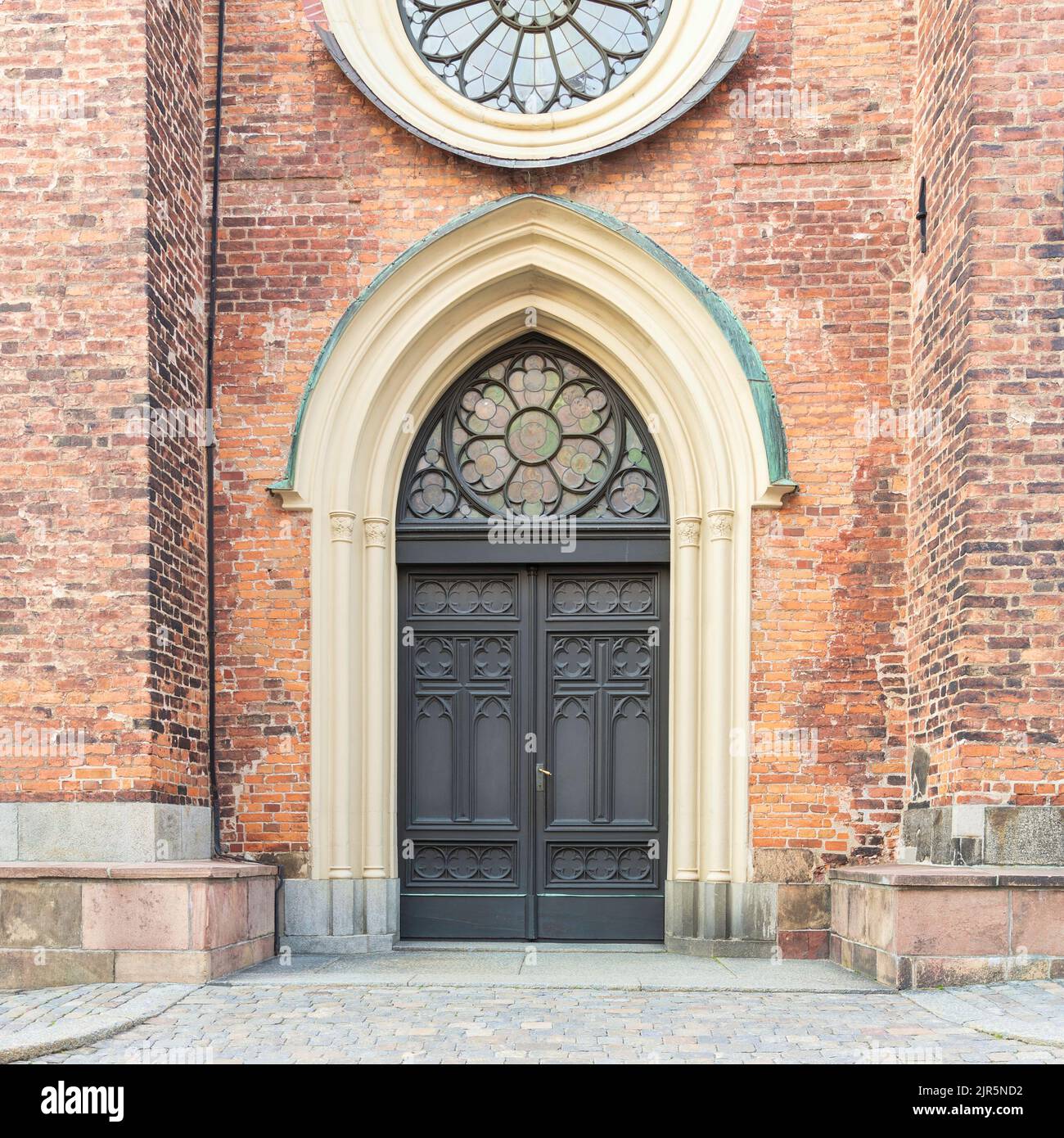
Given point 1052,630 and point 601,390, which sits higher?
point 601,390

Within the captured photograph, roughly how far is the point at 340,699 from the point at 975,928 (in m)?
4.21

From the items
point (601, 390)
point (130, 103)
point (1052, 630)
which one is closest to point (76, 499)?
point (130, 103)

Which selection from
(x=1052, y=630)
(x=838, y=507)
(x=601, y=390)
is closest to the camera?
(x=1052, y=630)

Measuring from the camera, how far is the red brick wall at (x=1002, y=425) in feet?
26.1

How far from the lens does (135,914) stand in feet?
24.4

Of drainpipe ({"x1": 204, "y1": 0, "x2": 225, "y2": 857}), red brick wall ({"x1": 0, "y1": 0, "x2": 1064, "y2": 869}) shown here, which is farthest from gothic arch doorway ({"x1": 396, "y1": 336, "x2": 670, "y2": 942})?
drainpipe ({"x1": 204, "y1": 0, "x2": 225, "y2": 857})

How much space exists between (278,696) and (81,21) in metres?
4.31

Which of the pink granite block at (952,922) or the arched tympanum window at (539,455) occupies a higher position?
the arched tympanum window at (539,455)

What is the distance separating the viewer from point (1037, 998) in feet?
22.4

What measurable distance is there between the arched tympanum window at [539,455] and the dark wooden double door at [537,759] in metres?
0.45

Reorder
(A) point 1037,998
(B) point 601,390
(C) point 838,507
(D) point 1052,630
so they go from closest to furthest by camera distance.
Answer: (A) point 1037,998 < (D) point 1052,630 < (C) point 838,507 < (B) point 601,390

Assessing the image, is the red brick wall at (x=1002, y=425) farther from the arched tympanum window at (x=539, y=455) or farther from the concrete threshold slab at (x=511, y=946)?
the concrete threshold slab at (x=511, y=946)

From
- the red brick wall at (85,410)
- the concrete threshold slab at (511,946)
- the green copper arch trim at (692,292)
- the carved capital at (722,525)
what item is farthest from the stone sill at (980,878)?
the red brick wall at (85,410)

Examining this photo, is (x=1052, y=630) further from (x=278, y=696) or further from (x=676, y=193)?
(x=278, y=696)
